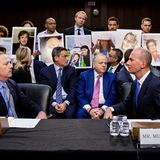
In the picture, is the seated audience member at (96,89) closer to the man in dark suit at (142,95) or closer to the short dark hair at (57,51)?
the short dark hair at (57,51)

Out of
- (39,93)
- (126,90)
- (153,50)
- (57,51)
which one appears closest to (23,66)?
(57,51)

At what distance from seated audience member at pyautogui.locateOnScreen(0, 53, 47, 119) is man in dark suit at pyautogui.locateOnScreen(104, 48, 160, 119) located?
2.40 ft

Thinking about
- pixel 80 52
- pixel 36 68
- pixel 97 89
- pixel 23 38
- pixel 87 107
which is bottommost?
pixel 87 107

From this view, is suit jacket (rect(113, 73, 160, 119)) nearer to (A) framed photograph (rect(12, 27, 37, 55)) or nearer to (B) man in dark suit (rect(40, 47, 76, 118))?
(B) man in dark suit (rect(40, 47, 76, 118))

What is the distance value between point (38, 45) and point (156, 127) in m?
3.66

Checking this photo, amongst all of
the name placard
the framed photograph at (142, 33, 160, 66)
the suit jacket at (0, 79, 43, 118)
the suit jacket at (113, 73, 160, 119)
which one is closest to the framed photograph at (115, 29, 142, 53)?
the framed photograph at (142, 33, 160, 66)

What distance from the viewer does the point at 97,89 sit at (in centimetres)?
468

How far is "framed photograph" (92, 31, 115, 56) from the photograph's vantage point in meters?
5.58

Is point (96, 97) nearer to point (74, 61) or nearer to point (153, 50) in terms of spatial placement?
point (74, 61)

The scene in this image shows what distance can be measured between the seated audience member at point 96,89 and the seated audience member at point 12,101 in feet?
3.65

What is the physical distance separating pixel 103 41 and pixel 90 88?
117 cm

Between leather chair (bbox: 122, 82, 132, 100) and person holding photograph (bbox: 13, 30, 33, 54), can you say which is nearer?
leather chair (bbox: 122, 82, 132, 100)

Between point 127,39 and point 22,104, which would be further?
point 127,39

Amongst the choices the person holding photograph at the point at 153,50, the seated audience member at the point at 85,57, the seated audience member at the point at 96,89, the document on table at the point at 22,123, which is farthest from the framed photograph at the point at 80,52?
the document on table at the point at 22,123
